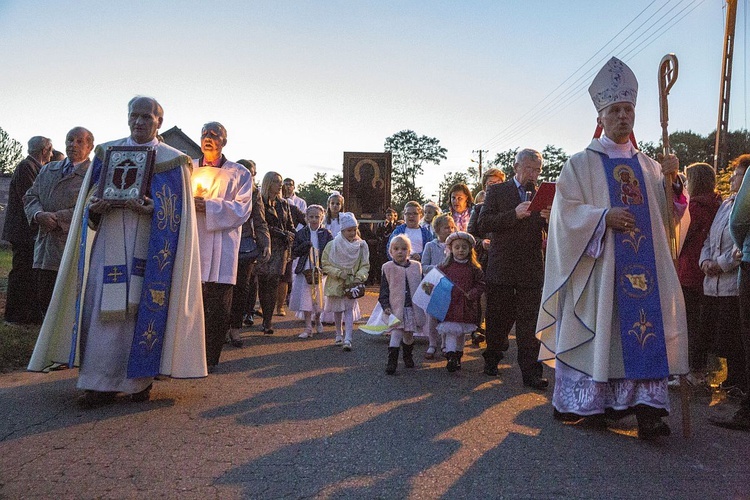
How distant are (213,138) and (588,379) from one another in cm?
407

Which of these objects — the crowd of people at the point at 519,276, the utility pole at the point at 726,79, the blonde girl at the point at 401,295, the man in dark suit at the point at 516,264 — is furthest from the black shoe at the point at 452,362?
the utility pole at the point at 726,79

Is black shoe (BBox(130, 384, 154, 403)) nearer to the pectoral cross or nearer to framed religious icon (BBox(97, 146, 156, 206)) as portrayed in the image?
the pectoral cross

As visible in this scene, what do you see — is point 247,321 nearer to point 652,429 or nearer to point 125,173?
point 125,173

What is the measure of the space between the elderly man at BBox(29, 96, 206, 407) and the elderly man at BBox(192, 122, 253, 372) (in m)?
0.87

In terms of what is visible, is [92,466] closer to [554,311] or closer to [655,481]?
[655,481]

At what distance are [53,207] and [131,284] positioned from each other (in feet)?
10.9

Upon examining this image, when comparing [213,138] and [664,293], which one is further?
[213,138]

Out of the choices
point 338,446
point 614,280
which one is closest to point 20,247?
point 338,446

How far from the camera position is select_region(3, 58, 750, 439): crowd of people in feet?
16.2

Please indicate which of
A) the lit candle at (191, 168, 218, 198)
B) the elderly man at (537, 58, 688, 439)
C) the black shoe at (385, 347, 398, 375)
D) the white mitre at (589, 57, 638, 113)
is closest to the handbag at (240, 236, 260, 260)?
the lit candle at (191, 168, 218, 198)

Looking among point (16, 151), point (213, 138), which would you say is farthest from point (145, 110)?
point (16, 151)

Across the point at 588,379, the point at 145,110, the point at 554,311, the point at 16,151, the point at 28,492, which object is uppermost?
the point at 16,151

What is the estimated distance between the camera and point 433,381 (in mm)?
6668

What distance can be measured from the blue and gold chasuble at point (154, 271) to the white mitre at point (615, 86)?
3281mm
